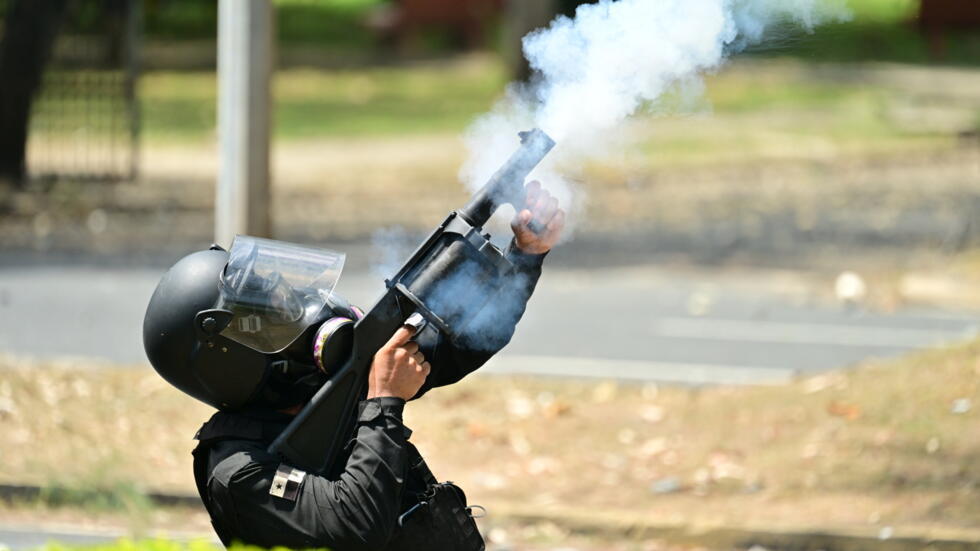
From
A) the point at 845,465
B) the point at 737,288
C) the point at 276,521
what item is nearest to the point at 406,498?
the point at 276,521

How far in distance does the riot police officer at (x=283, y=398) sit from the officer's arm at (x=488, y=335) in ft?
0.74

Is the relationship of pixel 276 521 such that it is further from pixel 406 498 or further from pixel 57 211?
pixel 57 211

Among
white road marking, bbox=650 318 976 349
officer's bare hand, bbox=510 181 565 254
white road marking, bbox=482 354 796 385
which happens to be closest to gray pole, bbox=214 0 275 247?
white road marking, bbox=482 354 796 385

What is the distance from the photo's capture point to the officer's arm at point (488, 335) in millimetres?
3492

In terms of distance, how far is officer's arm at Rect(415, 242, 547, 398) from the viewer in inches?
137

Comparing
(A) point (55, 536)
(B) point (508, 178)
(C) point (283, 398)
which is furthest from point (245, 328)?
(A) point (55, 536)

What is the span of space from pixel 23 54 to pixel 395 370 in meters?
12.7

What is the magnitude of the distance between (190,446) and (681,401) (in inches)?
106

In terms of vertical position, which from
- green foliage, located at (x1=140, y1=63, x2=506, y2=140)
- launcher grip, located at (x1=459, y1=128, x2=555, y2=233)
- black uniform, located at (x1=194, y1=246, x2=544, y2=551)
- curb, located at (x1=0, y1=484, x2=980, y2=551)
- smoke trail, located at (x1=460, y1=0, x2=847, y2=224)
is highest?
smoke trail, located at (x1=460, y1=0, x2=847, y2=224)

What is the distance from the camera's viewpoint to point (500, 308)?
356 centimetres

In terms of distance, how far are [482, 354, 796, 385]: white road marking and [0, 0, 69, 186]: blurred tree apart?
7.71 meters

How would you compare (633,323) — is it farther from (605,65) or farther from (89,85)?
(89,85)

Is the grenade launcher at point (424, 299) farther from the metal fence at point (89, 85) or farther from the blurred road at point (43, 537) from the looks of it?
the metal fence at point (89, 85)

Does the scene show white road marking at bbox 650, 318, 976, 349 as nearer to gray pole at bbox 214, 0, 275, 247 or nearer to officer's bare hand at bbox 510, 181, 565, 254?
gray pole at bbox 214, 0, 275, 247
